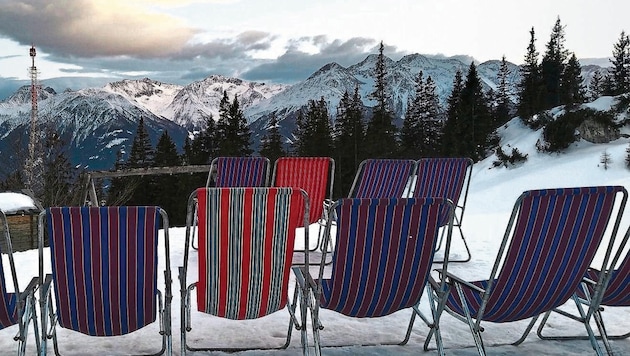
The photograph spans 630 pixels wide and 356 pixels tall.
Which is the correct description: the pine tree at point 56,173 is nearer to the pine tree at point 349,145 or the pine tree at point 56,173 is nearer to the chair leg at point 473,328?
the pine tree at point 349,145

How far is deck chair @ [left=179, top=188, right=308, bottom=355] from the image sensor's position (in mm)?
2504

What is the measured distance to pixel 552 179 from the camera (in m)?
13.5

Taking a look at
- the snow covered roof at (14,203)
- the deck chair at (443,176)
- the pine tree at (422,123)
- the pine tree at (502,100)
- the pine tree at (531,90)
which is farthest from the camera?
the pine tree at (502,100)

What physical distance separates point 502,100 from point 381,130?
1723 centimetres

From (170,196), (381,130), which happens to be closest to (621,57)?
(381,130)

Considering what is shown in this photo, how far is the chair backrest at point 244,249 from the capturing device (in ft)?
8.21

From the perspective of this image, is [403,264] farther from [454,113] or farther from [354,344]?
[454,113]

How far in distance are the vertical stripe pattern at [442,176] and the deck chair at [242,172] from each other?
1469 mm

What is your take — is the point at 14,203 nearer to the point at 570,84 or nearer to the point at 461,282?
the point at 461,282

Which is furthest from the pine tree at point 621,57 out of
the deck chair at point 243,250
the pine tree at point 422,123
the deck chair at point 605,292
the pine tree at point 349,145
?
the deck chair at point 243,250

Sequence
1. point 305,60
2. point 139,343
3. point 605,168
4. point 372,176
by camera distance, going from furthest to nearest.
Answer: point 305,60
point 605,168
point 372,176
point 139,343

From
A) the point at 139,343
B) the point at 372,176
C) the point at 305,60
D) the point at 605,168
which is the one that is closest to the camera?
the point at 139,343

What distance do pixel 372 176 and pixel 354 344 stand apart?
2385mm

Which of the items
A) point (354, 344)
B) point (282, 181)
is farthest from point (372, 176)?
point (354, 344)
